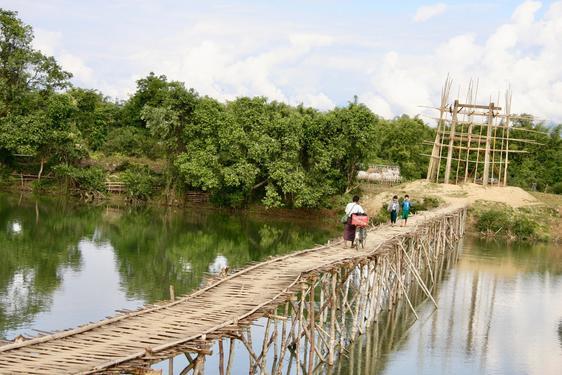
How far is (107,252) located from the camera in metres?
33.5

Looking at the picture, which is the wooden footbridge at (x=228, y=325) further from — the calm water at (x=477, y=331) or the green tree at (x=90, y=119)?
the green tree at (x=90, y=119)

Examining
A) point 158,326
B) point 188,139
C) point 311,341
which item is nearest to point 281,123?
point 188,139

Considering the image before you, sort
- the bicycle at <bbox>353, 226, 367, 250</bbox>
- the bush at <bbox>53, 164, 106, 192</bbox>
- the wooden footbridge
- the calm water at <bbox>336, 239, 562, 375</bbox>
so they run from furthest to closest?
the bush at <bbox>53, 164, 106, 192</bbox>
the bicycle at <bbox>353, 226, 367, 250</bbox>
the calm water at <bbox>336, 239, 562, 375</bbox>
the wooden footbridge

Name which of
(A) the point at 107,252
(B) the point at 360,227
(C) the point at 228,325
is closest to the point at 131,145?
(A) the point at 107,252

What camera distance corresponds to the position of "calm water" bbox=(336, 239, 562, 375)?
1950 cm

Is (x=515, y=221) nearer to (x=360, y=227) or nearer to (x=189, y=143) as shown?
(x=189, y=143)

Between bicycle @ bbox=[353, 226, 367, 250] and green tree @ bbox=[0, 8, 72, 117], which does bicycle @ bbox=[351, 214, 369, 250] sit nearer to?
bicycle @ bbox=[353, 226, 367, 250]

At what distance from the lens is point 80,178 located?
53281 millimetres

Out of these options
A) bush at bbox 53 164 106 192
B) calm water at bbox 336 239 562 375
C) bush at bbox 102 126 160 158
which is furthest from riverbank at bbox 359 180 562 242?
bush at bbox 53 164 106 192

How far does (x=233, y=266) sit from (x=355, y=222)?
11.3 meters

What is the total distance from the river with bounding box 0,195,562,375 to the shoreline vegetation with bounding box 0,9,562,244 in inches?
124

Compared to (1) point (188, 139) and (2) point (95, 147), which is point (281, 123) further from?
(2) point (95, 147)

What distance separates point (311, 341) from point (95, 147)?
4470cm

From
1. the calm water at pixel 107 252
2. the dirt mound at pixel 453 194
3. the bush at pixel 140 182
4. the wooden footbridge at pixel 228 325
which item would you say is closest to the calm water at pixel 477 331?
the wooden footbridge at pixel 228 325
